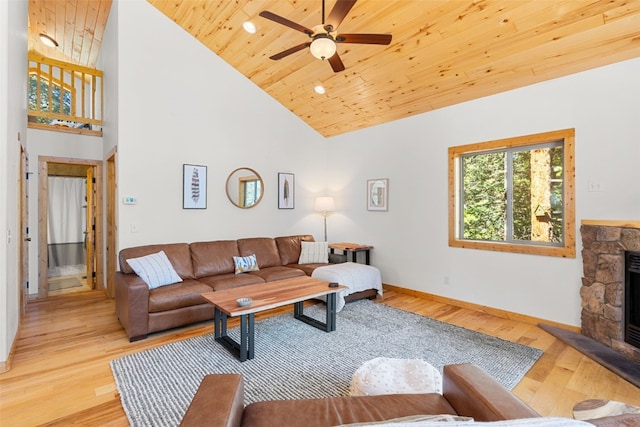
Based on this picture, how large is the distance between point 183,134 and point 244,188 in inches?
47.1

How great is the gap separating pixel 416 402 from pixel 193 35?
5134 mm

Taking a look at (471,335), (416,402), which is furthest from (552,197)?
(416,402)

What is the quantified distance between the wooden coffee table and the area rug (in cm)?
10

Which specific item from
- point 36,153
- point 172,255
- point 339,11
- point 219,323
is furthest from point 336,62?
point 36,153

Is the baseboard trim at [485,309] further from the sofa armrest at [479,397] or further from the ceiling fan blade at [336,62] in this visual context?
the ceiling fan blade at [336,62]

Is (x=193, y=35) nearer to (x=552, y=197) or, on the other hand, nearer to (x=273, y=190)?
(x=273, y=190)

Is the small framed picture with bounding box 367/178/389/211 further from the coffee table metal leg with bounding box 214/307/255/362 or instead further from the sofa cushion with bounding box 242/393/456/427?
the sofa cushion with bounding box 242/393/456/427

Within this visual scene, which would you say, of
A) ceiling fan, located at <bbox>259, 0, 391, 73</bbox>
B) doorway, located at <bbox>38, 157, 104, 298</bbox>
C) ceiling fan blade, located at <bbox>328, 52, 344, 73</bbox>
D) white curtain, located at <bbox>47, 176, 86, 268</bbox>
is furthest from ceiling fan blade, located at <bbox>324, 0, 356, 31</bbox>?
white curtain, located at <bbox>47, 176, 86, 268</bbox>

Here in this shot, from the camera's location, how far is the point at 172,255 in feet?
12.9

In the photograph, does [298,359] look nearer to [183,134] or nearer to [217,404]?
[217,404]

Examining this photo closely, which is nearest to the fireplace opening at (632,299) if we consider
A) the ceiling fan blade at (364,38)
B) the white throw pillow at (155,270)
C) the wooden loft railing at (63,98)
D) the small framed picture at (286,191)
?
the ceiling fan blade at (364,38)

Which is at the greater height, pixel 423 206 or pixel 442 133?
pixel 442 133

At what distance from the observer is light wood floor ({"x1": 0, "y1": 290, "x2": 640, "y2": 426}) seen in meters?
2.03

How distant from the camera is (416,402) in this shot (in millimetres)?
1385
